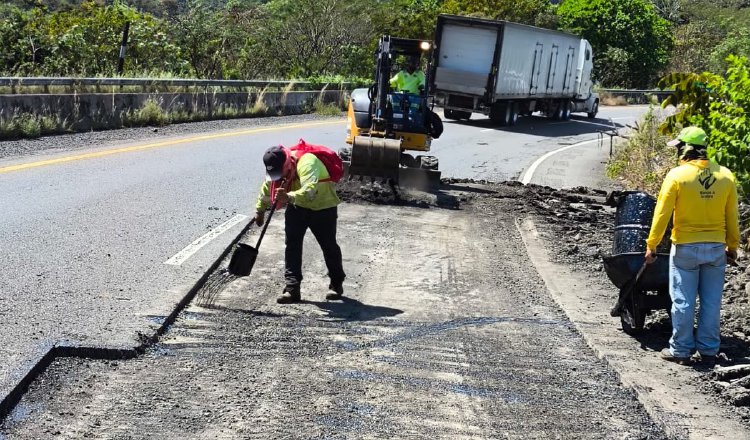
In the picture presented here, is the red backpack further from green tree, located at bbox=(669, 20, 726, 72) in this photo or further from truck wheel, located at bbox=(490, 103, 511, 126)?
green tree, located at bbox=(669, 20, 726, 72)

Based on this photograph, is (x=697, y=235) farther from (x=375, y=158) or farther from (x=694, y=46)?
(x=694, y=46)

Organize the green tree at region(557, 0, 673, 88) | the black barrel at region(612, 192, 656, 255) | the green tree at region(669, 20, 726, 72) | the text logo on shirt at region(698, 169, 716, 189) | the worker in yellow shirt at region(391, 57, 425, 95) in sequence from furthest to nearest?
1. the green tree at region(669, 20, 726, 72)
2. the green tree at region(557, 0, 673, 88)
3. the worker in yellow shirt at region(391, 57, 425, 95)
4. the black barrel at region(612, 192, 656, 255)
5. the text logo on shirt at region(698, 169, 716, 189)

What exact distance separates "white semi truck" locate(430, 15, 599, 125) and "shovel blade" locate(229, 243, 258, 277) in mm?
21304

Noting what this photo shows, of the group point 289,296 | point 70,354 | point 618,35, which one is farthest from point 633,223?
point 618,35

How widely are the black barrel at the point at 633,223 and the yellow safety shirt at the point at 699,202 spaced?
0.71 meters

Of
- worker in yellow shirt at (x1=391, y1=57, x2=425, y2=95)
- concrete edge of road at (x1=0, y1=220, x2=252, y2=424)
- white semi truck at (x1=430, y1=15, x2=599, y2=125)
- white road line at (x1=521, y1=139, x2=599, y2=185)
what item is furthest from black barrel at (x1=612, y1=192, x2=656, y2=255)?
white semi truck at (x1=430, y1=15, x2=599, y2=125)

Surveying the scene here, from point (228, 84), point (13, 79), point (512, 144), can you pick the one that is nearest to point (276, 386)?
point (13, 79)

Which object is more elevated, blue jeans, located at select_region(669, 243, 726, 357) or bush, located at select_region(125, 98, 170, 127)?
blue jeans, located at select_region(669, 243, 726, 357)

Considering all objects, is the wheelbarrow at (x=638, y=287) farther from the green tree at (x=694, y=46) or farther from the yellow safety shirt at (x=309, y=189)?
the green tree at (x=694, y=46)

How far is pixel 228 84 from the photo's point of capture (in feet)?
89.5

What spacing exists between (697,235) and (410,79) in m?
8.78

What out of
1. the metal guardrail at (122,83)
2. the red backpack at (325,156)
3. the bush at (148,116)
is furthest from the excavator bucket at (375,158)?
the bush at (148,116)

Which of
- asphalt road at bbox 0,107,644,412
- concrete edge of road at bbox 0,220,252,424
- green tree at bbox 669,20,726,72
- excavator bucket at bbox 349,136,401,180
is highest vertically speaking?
green tree at bbox 669,20,726,72

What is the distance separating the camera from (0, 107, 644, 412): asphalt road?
6.59 m
